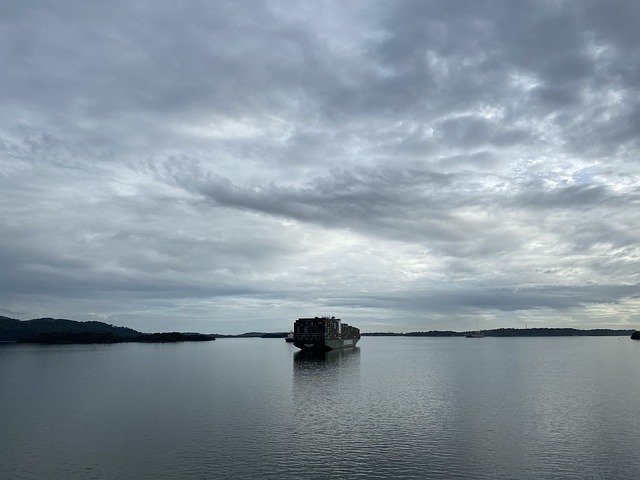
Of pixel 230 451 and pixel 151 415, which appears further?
pixel 151 415

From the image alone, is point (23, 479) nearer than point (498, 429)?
Yes

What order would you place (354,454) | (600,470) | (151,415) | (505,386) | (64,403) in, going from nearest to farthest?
(600,470) < (354,454) < (151,415) < (64,403) < (505,386)

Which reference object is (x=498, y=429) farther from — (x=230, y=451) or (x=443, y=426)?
(x=230, y=451)

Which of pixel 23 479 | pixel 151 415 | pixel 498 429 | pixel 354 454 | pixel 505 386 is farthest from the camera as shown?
pixel 505 386

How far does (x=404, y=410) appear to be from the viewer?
7106cm

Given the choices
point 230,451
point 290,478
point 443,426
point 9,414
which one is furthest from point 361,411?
point 9,414

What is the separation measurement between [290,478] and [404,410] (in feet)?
112

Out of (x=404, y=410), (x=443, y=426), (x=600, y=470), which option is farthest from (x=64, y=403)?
(x=600, y=470)

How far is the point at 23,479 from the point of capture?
4047 cm

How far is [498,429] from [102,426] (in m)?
48.5

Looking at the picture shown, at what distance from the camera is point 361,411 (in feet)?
231

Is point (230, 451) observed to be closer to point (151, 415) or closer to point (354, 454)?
point (354, 454)

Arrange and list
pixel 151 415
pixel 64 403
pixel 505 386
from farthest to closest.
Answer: pixel 505 386
pixel 64 403
pixel 151 415

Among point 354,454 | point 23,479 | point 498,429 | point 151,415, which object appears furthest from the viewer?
point 151,415
